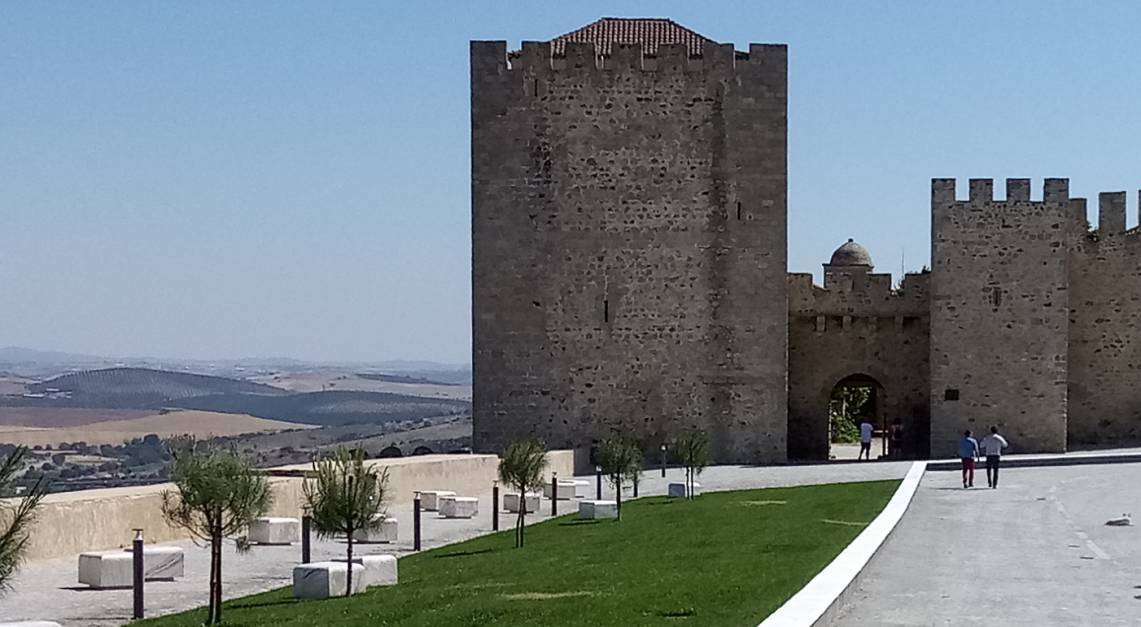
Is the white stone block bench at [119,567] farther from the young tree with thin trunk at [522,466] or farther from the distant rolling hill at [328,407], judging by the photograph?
the distant rolling hill at [328,407]

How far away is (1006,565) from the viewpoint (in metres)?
14.0

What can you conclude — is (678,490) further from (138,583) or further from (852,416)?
(852,416)

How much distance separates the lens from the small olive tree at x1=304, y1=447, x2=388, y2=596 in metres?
14.4

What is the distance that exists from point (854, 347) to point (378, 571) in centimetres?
2322

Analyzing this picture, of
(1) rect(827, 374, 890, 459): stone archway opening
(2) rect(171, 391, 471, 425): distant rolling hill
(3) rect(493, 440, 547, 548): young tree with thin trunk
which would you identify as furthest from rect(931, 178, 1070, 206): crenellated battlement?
(2) rect(171, 391, 471, 425): distant rolling hill

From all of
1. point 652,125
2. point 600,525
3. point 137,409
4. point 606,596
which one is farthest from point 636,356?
point 137,409

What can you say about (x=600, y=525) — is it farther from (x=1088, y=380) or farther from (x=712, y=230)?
(x=1088, y=380)

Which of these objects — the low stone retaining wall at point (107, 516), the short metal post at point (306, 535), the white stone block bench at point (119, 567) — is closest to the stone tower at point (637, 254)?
the low stone retaining wall at point (107, 516)

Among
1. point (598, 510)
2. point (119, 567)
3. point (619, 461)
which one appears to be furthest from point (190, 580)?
point (619, 461)

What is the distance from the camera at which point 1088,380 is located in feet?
120

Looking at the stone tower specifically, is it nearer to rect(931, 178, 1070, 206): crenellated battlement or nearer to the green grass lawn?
rect(931, 178, 1070, 206): crenellated battlement

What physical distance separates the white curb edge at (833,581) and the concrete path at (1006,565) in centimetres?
15

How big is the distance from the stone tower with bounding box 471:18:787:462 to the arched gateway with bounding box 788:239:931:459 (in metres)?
3.09

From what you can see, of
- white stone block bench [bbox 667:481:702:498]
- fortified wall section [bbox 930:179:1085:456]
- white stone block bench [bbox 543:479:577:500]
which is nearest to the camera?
white stone block bench [bbox 667:481:702:498]
